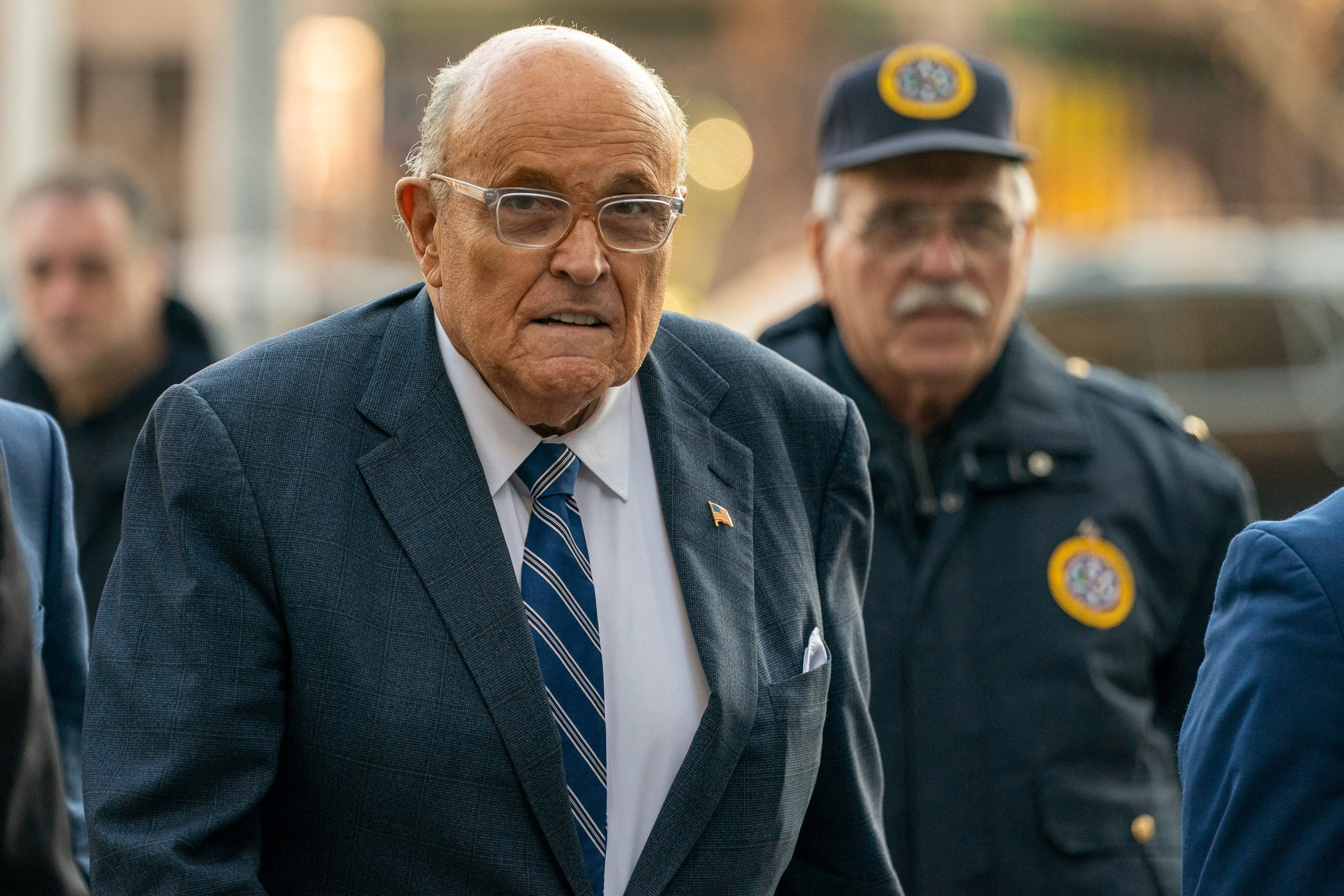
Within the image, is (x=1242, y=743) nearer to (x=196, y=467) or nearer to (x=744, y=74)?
(x=196, y=467)

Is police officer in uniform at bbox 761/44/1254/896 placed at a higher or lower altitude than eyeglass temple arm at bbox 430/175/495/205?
lower

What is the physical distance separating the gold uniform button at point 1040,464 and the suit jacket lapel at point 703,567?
3.50 feet

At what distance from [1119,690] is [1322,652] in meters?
1.43

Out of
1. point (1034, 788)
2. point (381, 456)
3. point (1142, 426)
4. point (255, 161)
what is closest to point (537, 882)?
point (381, 456)

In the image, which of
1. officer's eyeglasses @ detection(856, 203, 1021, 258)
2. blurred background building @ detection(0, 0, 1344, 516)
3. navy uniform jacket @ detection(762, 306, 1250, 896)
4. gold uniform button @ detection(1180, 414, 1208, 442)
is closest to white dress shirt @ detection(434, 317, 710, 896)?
navy uniform jacket @ detection(762, 306, 1250, 896)

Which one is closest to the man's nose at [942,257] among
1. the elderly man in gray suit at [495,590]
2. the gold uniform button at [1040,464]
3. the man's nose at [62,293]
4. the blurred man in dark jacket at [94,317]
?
the gold uniform button at [1040,464]

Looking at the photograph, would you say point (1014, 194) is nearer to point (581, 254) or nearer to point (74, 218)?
point (581, 254)

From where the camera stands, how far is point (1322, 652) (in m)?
1.77

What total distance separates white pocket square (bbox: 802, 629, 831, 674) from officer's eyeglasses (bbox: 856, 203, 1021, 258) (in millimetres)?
1345

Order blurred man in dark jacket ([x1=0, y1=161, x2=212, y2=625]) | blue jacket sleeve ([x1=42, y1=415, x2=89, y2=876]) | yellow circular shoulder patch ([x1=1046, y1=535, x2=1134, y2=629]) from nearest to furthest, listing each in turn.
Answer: blue jacket sleeve ([x1=42, y1=415, x2=89, y2=876]) < yellow circular shoulder patch ([x1=1046, y1=535, x2=1134, y2=629]) < blurred man in dark jacket ([x1=0, y1=161, x2=212, y2=625])

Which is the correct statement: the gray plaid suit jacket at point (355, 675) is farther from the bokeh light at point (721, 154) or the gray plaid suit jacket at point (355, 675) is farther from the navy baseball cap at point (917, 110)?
the bokeh light at point (721, 154)

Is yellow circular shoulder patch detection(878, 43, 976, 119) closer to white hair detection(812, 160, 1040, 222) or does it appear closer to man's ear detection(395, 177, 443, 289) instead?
white hair detection(812, 160, 1040, 222)

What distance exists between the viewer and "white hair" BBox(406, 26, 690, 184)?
221 centimetres

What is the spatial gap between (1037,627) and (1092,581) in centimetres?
14
